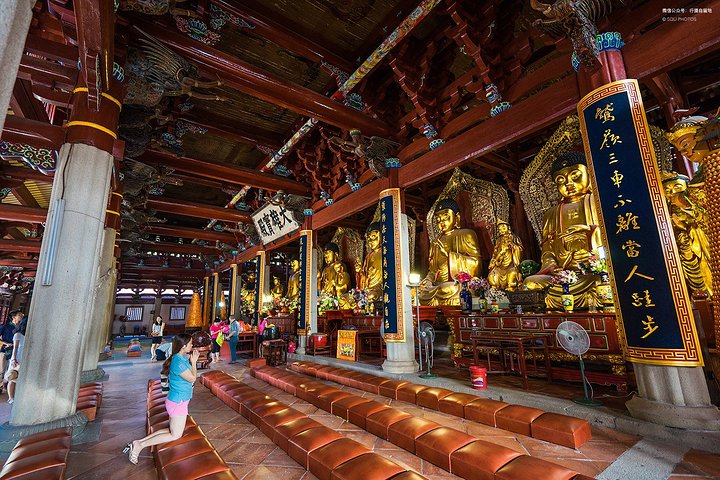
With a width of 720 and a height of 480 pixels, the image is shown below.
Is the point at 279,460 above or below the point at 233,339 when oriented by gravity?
below

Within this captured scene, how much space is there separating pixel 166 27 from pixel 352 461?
228 inches

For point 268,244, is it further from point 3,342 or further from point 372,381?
point 372,381

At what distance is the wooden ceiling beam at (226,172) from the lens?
7741mm

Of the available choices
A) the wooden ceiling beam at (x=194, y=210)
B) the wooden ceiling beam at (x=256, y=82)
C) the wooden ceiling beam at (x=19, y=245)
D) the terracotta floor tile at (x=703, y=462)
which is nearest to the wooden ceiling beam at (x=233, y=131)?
the wooden ceiling beam at (x=256, y=82)

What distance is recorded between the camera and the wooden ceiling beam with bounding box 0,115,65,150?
13.4ft

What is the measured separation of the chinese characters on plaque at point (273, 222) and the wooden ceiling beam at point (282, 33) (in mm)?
4946

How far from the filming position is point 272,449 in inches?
124

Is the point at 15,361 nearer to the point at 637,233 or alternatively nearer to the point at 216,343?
the point at 216,343

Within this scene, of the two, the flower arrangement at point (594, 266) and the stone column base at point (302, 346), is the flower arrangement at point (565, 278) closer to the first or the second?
the flower arrangement at point (594, 266)

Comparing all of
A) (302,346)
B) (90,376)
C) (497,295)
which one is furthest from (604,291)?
(90,376)

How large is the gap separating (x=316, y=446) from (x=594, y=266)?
5.41m

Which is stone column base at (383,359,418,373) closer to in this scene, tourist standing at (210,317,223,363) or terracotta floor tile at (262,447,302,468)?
terracotta floor tile at (262,447,302,468)

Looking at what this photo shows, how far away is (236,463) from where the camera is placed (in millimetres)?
2875

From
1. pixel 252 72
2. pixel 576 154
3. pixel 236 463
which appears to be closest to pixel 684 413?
pixel 236 463
